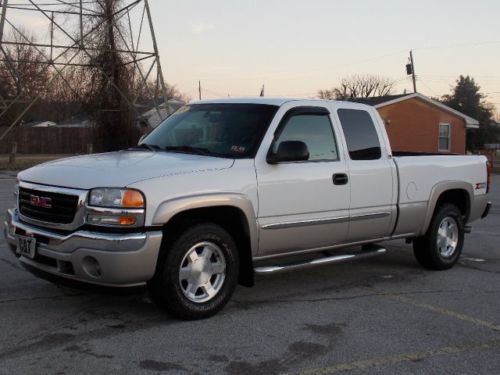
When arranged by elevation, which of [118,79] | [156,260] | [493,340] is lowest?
[493,340]

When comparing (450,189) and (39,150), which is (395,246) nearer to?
(450,189)

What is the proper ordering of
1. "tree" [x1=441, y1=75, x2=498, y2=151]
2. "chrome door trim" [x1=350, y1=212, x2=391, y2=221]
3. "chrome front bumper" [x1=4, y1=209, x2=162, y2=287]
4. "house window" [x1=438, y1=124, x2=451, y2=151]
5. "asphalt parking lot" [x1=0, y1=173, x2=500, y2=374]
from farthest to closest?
"tree" [x1=441, y1=75, x2=498, y2=151] < "house window" [x1=438, y1=124, x2=451, y2=151] < "chrome door trim" [x1=350, y1=212, x2=391, y2=221] < "chrome front bumper" [x1=4, y1=209, x2=162, y2=287] < "asphalt parking lot" [x1=0, y1=173, x2=500, y2=374]

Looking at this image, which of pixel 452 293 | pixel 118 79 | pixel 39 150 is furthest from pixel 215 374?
pixel 39 150

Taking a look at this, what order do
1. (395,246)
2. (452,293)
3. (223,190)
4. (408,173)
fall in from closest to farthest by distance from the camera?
1. (223,190)
2. (452,293)
3. (408,173)
4. (395,246)

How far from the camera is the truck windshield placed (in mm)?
5637

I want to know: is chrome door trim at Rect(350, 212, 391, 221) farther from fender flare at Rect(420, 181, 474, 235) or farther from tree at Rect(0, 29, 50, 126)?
tree at Rect(0, 29, 50, 126)

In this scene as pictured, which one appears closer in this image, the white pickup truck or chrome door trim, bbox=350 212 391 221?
the white pickup truck

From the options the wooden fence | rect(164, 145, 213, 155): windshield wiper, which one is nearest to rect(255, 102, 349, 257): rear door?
rect(164, 145, 213, 155): windshield wiper

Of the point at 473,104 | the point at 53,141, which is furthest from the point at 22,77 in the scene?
the point at 473,104

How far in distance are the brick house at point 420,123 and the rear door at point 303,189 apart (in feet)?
95.3

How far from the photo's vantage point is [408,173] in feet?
22.3

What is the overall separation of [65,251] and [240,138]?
1.88 meters

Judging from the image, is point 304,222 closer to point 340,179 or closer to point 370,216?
point 340,179

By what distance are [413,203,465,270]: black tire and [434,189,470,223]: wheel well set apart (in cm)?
9
